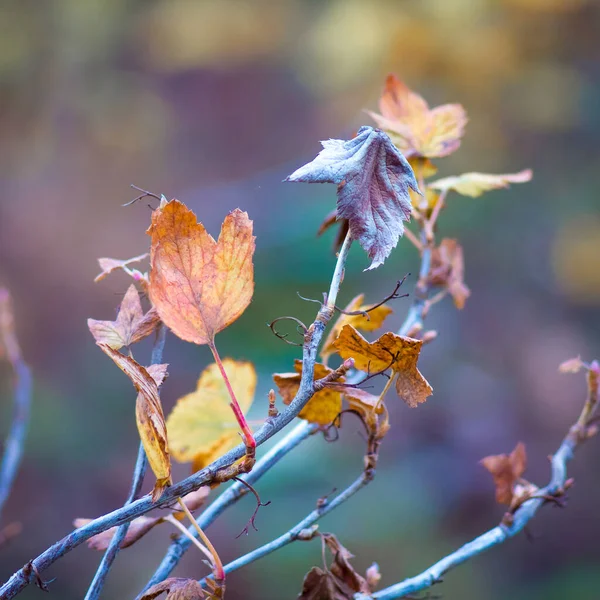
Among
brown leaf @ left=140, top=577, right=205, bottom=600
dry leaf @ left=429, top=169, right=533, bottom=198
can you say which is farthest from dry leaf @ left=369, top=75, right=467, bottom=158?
brown leaf @ left=140, top=577, right=205, bottom=600

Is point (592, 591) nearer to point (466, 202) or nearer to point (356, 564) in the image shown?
point (356, 564)

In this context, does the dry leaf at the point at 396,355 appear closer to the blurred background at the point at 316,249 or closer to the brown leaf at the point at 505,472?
the brown leaf at the point at 505,472

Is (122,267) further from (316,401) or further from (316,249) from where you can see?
(316,249)

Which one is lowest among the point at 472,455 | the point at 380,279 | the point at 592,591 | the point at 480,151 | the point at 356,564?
the point at 592,591

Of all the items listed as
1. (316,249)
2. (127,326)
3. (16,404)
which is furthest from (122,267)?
(316,249)

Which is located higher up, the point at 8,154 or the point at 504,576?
the point at 8,154

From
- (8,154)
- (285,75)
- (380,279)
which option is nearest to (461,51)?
(380,279)
